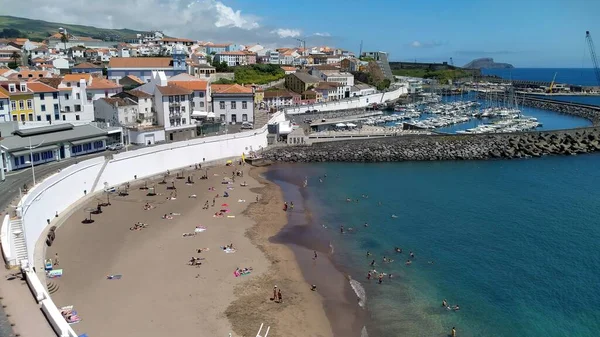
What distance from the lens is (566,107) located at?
9400cm

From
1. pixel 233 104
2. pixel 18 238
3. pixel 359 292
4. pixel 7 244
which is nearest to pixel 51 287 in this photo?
pixel 7 244

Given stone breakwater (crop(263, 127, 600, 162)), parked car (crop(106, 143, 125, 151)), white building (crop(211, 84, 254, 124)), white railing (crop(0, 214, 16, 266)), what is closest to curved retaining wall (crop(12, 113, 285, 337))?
white railing (crop(0, 214, 16, 266))

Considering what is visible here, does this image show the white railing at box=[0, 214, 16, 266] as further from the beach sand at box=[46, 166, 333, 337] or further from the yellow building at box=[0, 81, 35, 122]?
the yellow building at box=[0, 81, 35, 122]

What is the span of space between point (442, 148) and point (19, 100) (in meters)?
41.4

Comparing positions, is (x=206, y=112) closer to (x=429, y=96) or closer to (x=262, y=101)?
(x=262, y=101)

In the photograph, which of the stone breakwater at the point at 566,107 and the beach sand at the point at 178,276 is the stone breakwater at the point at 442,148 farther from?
the stone breakwater at the point at 566,107

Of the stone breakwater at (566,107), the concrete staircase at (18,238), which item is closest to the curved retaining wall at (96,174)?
the concrete staircase at (18,238)

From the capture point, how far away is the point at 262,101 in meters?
71.9

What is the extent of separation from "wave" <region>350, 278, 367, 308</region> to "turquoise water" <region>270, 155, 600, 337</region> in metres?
0.29

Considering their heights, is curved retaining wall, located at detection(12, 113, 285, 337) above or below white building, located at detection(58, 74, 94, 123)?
below

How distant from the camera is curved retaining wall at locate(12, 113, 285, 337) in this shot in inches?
642

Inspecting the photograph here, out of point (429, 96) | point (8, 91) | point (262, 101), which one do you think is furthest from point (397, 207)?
point (429, 96)

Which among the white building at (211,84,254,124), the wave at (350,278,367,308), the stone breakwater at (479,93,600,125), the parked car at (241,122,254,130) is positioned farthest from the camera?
the stone breakwater at (479,93,600,125)

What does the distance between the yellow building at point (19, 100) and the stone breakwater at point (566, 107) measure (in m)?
77.0
